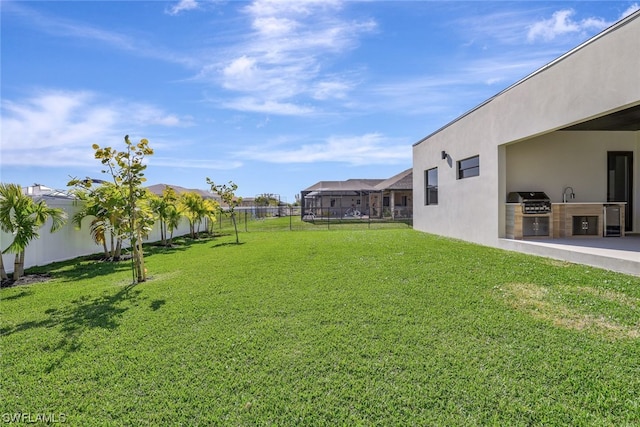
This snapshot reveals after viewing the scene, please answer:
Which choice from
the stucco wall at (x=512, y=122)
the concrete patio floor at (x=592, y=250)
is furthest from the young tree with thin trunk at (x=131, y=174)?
the concrete patio floor at (x=592, y=250)

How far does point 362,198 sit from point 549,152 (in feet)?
82.9

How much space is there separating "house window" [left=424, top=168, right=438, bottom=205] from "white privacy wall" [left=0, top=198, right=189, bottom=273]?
1227 centimetres

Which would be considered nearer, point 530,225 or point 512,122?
point 512,122

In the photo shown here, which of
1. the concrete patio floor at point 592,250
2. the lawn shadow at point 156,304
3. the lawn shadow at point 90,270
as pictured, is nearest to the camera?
the lawn shadow at point 156,304

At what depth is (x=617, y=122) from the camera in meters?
8.14

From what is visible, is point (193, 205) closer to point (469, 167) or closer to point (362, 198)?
point (469, 167)

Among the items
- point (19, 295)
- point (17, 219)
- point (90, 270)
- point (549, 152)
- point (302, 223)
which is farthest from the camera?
point (302, 223)

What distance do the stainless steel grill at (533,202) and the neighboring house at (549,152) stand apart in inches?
8.1

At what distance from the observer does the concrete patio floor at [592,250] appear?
5637mm

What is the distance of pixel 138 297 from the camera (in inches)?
198

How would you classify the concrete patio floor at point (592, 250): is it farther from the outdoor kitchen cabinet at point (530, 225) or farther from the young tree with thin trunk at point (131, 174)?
the young tree with thin trunk at point (131, 174)

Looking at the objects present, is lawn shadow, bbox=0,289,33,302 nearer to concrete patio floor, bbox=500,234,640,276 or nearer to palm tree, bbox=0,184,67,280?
palm tree, bbox=0,184,67,280

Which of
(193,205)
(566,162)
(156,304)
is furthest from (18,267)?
(566,162)

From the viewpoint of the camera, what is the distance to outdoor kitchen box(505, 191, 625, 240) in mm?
8469
